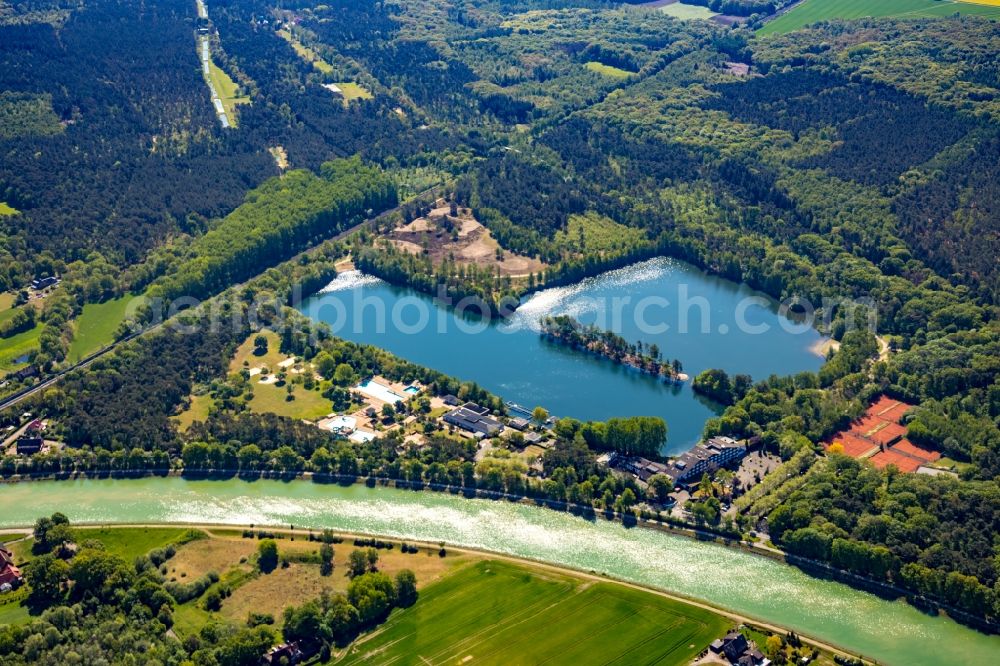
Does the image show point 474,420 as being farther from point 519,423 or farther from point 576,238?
point 576,238

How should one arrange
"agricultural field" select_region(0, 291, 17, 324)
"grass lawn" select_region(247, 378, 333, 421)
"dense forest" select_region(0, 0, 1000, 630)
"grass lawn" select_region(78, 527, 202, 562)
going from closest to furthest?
1. "grass lawn" select_region(78, 527, 202, 562)
2. "dense forest" select_region(0, 0, 1000, 630)
3. "grass lawn" select_region(247, 378, 333, 421)
4. "agricultural field" select_region(0, 291, 17, 324)

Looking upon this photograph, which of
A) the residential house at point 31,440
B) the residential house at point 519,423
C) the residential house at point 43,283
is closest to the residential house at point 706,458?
the residential house at point 519,423

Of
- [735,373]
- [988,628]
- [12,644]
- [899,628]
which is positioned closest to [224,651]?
[12,644]

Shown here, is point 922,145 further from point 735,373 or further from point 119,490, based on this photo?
point 119,490

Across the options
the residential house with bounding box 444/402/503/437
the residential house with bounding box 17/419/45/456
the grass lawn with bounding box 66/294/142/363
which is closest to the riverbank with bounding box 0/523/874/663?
the residential house with bounding box 17/419/45/456

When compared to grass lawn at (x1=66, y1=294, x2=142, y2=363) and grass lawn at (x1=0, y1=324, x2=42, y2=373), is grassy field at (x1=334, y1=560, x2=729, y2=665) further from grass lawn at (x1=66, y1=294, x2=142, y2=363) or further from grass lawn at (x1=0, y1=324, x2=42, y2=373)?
grass lawn at (x1=0, y1=324, x2=42, y2=373)

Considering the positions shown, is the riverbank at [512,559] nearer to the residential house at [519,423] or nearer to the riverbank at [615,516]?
the riverbank at [615,516]

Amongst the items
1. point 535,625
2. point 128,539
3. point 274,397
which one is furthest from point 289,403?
point 535,625
